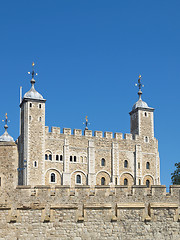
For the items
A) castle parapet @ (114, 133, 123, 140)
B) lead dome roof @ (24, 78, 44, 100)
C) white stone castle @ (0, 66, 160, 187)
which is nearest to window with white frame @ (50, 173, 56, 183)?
white stone castle @ (0, 66, 160, 187)

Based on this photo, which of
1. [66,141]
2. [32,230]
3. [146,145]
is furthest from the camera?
[146,145]

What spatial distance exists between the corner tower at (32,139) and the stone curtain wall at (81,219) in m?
41.5

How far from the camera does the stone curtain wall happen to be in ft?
42.0

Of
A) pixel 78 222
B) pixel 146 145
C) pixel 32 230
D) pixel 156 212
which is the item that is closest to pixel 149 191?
pixel 156 212

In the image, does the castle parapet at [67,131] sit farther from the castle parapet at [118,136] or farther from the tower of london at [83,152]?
the castle parapet at [118,136]

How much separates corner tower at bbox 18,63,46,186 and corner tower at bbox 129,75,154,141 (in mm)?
13765

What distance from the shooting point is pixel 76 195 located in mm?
14719

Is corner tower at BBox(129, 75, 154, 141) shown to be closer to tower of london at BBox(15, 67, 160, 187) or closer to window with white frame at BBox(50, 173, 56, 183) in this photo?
tower of london at BBox(15, 67, 160, 187)

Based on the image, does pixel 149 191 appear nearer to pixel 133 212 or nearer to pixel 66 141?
pixel 133 212

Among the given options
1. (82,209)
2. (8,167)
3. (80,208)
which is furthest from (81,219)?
(8,167)

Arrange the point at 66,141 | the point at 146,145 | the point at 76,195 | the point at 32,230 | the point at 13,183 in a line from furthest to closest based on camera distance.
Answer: the point at 146,145 → the point at 66,141 → the point at 76,195 → the point at 13,183 → the point at 32,230

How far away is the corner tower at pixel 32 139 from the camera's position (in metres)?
55.4

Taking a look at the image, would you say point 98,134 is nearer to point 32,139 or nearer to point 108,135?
point 108,135

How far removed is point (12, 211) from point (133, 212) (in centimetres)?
331
